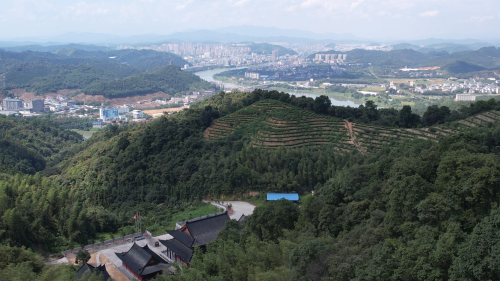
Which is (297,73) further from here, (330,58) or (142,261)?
(142,261)

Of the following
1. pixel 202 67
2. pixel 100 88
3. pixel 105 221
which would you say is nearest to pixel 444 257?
pixel 105 221

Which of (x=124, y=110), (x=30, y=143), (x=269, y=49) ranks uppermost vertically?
(x=269, y=49)

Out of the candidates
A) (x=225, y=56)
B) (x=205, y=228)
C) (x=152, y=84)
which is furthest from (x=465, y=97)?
(x=225, y=56)

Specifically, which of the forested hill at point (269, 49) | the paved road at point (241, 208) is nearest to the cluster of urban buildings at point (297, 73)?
the forested hill at point (269, 49)

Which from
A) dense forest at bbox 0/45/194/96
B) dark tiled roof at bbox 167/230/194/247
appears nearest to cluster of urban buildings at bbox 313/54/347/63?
dense forest at bbox 0/45/194/96

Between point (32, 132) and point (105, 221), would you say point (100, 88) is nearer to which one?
point (32, 132)

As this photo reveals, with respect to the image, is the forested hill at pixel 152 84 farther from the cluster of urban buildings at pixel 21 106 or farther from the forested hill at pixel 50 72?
the cluster of urban buildings at pixel 21 106

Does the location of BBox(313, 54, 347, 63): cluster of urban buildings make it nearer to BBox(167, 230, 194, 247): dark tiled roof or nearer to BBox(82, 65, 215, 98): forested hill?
BBox(82, 65, 215, 98): forested hill
